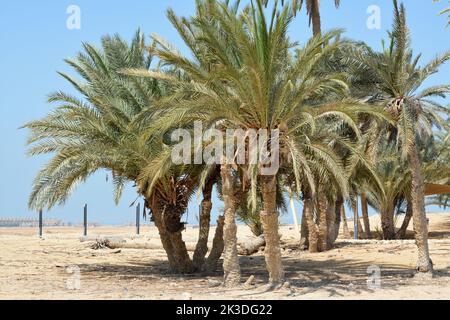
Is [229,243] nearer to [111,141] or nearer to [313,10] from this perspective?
[111,141]

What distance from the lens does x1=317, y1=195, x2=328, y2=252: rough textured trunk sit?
22.3 meters

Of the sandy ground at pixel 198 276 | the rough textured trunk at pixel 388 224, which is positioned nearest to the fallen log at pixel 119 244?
the sandy ground at pixel 198 276

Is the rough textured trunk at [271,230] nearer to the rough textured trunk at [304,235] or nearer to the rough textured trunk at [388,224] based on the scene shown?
the rough textured trunk at [304,235]

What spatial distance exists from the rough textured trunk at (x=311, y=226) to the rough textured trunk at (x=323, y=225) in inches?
6.1

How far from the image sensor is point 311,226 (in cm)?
2236

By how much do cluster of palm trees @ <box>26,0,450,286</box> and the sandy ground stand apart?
1.20 m

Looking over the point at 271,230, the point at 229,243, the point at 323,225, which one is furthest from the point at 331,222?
the point at 229,243

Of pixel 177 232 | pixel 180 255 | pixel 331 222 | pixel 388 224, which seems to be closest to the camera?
pixel 177 232

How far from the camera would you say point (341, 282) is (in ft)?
46.2

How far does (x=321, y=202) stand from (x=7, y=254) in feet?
37.2

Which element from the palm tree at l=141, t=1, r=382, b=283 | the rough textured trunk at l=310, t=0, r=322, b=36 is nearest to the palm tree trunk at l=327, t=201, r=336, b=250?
the rough textured trunk at l=310, t=0, r=322, b=36

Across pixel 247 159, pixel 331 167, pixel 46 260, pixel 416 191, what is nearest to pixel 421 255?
pixel 416 191

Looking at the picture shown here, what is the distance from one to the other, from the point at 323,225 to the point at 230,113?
36.6 ft

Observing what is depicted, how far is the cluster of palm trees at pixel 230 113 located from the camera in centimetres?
1238
